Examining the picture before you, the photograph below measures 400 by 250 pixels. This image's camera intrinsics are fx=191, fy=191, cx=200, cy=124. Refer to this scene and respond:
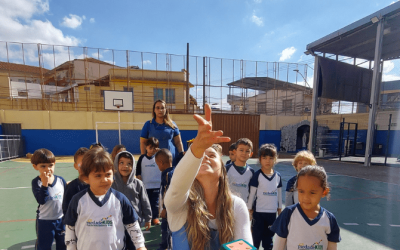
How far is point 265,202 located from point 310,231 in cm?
93

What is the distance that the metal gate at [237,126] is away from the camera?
45.8ft

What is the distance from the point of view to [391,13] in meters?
7.82

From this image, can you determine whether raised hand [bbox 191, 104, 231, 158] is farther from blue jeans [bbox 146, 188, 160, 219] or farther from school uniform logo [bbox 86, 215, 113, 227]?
blue jeans [bbox 146, 188, 160, 219]

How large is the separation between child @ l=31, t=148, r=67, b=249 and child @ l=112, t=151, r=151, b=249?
0.62 metres

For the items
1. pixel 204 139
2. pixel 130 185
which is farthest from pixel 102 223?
pixel 204 139

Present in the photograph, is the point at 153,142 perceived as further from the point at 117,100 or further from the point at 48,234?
the point at 117,100

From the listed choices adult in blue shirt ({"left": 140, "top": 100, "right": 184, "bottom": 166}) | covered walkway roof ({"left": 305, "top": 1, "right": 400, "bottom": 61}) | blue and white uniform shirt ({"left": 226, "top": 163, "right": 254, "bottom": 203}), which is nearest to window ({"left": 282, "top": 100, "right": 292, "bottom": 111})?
covered walkway roof ({"left": 305, "top": 1, "right": 400, "bottom": 61})

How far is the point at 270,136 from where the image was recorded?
15.9 metres

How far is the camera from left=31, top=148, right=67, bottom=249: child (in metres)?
2.00

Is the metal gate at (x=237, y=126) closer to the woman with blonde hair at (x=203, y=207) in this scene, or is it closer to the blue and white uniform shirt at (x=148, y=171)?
the blue and white uniform shirt at (x=148, y=171)

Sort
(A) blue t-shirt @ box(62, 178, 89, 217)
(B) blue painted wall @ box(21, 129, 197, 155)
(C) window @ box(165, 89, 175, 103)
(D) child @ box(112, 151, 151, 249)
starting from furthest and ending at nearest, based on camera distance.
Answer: (C) window @ box(165, 89, 175, 103)
(B) blue painted wall @ box(21, 129, 197, 155)
(D) child @ box(112, 151, 151, 249)
(A) blue t-shirt @ box(62, 178, 89, 217)

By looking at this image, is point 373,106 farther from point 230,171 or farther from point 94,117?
point 94,117

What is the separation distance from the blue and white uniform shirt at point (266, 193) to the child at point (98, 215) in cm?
147

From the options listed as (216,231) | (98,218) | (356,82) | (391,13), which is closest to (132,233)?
(98,218)
